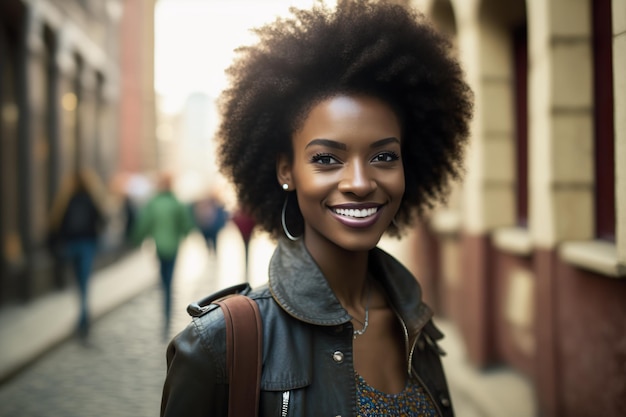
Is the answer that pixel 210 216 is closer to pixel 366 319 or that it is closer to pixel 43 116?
pixel 43 116

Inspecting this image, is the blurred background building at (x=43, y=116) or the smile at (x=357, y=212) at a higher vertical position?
the blurred background building at (x=43, y=116)

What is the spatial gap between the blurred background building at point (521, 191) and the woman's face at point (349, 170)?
0.85 m

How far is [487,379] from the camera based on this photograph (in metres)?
5.86

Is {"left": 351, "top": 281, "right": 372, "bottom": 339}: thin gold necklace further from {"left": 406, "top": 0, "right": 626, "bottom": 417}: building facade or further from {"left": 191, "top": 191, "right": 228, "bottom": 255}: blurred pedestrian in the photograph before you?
{"left": 191, "top": 191, "right": 228, "bottom": 255}: blurred pedestrian

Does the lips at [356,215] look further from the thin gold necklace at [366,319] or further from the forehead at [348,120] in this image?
the thin gold necklace at [366,319]

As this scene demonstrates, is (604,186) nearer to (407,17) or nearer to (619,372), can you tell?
(619,372)

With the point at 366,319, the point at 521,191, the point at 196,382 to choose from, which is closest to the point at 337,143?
the point at 366,319

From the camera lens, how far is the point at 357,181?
1.97 metres

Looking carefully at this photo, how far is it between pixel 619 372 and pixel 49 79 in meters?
11.3

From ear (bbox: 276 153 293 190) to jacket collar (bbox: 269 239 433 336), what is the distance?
0.22 metres

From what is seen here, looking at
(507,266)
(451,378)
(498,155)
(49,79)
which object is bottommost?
(451,378)

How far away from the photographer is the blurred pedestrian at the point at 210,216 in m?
14.3

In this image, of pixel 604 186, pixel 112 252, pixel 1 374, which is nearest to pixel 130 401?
pixel 1 374

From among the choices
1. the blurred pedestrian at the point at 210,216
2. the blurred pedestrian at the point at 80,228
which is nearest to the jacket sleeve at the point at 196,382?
the blurred pedestrian at the point at 80,228
